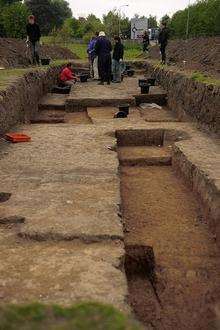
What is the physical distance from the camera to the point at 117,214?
436 cm

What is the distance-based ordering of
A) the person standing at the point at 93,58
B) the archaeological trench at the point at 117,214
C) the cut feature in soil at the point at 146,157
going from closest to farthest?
the archaeological trench at the point at 117,214 < the cut feature in soil at the point at 146,157 < the person standing at the point at 93,58

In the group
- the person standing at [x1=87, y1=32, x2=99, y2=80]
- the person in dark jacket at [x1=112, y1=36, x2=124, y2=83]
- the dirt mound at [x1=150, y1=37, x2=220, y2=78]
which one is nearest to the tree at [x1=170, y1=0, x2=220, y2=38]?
the dirt mound at [x1=150, y1=37, x2=220, y2=78]

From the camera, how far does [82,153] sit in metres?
6.68

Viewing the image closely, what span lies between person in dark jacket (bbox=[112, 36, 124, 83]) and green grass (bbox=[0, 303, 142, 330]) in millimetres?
14173

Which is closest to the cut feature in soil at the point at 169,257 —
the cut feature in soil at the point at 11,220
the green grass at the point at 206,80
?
the cut feature in soil at the point at 11,220

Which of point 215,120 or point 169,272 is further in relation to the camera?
point 215,120

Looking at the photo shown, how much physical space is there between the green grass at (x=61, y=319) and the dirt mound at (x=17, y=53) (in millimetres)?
15354

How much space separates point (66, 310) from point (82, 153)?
452 cm

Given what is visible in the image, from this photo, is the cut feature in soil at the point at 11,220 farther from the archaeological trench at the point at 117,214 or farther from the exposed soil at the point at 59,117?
the exposed soil at the point at 59,117

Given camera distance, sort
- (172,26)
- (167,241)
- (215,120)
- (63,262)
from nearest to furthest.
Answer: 1. (63,262)
2. (167,241)
3. (215,120)
4. (172,26)

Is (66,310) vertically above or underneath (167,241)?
above

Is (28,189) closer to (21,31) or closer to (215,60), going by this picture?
(215,60)

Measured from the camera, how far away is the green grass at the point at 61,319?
2002 mm

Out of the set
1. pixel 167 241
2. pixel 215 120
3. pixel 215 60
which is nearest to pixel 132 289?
pixel 167 241
